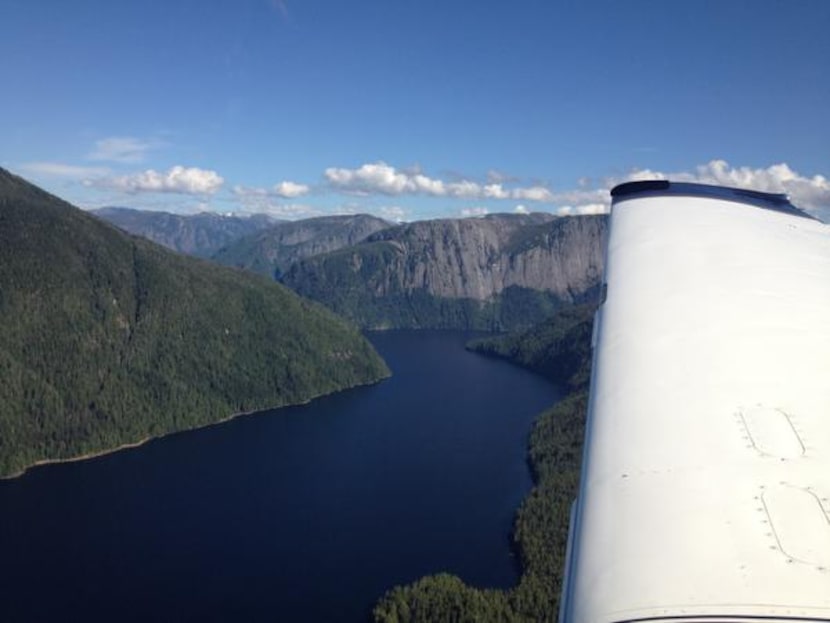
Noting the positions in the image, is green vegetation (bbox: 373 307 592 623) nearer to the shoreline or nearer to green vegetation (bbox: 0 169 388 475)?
the shoreline

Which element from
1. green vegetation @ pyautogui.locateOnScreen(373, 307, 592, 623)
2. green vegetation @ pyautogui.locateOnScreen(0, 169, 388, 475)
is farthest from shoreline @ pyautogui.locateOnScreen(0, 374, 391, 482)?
→ green vegetation @ pyautogui.locateOnScreen(373, 307, 592, 623)

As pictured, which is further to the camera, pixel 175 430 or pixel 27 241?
pixel 27 241

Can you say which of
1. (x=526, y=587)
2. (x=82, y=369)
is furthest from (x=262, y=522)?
(x=82, y=369)

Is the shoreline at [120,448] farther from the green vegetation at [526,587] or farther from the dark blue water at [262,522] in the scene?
the green vegetation at [526,587]

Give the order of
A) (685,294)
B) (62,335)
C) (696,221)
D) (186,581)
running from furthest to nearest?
(62,335) < (186,581) < (696,221) < (685,294)

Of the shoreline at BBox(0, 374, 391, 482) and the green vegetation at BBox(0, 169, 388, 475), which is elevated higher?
the green vegetation at BBox(0, 169, 388, 475)

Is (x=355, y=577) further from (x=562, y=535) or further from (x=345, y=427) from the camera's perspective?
(x=345, y=427)

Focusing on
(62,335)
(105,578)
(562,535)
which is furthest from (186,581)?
(62,335)

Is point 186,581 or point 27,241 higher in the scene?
point 27,241

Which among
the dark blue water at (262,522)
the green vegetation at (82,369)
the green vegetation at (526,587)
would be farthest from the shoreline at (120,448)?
the green vegetation at (526,587)
